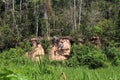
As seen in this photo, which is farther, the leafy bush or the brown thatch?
the brown thatch

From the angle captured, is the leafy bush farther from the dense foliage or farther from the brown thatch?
the brown thatch

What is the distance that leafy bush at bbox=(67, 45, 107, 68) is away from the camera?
2361cm

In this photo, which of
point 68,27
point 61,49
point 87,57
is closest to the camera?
point 87,57

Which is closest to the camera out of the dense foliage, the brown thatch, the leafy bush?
the leafy bush

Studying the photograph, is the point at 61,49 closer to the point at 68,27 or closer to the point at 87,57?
the point at 87,57

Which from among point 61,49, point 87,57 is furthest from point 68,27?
point 87,57

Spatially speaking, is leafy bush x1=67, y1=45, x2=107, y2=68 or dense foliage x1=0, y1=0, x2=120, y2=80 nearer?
leafy bush x1=67, y1=45, x2=107, y2=68

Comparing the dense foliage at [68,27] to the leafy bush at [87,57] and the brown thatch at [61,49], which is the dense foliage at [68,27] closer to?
the leafy bush at [87,57]

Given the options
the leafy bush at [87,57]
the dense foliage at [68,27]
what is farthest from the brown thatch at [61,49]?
the leafy bush at [87,57]

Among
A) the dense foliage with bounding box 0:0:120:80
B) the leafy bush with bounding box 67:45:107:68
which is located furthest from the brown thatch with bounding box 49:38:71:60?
the leafy bush with bounding box 67:45:107:68

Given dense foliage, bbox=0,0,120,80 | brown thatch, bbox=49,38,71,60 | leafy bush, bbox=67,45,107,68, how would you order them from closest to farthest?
leafy bush, bbox=67,45,107,68 < dense foliage, bbox=0,0,120,80 < brown thatch, bbox=49,38,71,60

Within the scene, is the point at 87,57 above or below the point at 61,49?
below

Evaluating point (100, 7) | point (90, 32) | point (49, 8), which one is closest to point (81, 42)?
point (90, 32)

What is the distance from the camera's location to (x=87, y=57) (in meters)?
24.0
